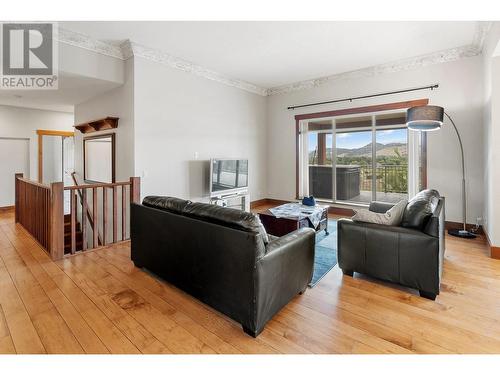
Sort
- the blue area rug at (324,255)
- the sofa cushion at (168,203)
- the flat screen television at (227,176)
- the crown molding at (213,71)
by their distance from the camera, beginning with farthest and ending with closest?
the flat screen television at (227,176) → the crown molding at (213,71) → the blue area rug at (324,255) → the sofa cushion at (168,203)

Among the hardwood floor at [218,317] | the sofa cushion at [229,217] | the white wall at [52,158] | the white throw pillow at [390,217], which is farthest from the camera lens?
the white wall at [52,158]

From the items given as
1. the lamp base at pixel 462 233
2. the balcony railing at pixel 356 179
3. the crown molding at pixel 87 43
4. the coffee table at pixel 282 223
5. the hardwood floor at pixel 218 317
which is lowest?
the hardwood floor at pixel 218 317

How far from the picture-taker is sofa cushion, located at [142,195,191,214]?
2.37 meters

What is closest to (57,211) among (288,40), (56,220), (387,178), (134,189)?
(56,220)

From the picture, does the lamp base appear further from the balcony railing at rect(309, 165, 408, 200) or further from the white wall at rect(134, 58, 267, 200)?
the white wall at rect(134, 58, 267, 200)

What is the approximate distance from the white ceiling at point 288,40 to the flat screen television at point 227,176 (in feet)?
6.13

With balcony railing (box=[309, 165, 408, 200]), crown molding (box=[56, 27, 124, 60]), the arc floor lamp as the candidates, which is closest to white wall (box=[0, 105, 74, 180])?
crown molding (box=[56, 27, 124, 60])

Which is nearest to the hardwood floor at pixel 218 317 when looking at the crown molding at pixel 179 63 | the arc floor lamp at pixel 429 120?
the arc floor lamp at pixel 429 120

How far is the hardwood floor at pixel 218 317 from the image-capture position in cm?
173

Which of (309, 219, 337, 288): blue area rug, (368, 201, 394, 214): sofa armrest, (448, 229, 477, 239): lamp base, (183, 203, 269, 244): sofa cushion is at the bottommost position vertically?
(309, 219, 337, 288): blue area rug

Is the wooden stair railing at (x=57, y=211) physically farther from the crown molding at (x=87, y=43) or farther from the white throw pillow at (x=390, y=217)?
the white throw pillow at (x=390, y=217)

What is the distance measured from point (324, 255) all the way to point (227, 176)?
8.76 ft

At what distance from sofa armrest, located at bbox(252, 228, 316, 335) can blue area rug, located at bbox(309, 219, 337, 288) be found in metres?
0.41
